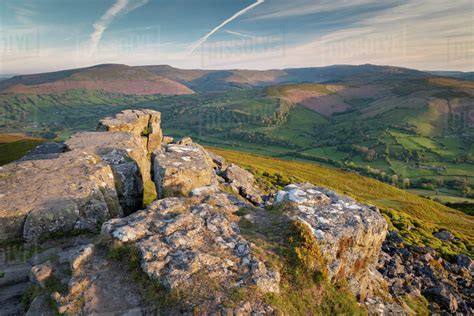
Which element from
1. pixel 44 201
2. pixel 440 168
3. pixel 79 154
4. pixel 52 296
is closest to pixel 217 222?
pixel 52 296

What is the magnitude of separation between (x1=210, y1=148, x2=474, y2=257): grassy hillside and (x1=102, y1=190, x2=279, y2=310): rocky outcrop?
3551 cm

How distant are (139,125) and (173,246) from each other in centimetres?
2204

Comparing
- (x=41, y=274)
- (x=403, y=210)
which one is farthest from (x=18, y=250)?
(x=403, y=210)

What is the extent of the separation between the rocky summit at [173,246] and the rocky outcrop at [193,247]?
1.8 inches

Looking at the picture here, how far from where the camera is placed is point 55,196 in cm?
1584

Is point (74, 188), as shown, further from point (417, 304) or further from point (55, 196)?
point (417, 304)

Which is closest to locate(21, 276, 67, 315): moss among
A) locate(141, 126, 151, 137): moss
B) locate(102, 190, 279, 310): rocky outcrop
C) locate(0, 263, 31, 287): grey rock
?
locate(0, 263, 31, 287): grey rock

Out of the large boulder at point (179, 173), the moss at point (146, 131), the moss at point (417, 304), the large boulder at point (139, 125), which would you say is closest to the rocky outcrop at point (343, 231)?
the moss at point (417, 304)

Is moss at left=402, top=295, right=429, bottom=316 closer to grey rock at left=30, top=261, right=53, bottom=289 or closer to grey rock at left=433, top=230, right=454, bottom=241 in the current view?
grey rock at left=30, top=261, right=53, bottom=289

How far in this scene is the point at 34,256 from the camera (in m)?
13.9

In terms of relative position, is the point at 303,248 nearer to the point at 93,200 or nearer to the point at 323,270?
the point at 323,270

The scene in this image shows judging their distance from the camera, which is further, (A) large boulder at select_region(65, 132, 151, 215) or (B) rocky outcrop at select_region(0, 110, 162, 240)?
(A) large boulder at select_region(65, 132, 151, 215)

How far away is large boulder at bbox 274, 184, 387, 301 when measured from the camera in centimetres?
1304

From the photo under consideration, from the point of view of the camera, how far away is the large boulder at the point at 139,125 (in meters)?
29.1
